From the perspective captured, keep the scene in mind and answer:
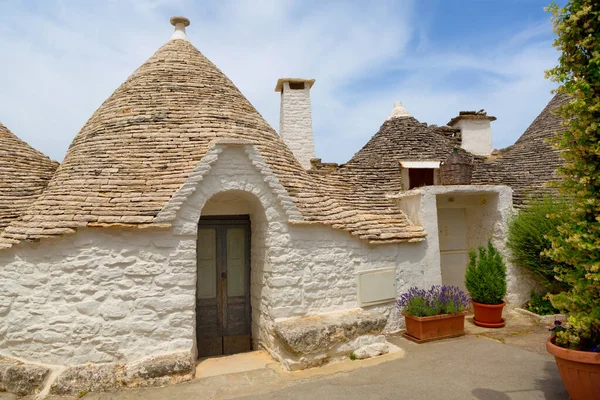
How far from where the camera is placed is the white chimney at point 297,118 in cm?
1066

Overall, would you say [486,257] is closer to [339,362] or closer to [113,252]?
[339,362]

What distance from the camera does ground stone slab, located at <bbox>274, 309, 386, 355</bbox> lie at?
16.4ft

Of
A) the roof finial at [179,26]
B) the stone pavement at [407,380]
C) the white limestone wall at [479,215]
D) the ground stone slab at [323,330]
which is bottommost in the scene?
the stone pavement at [407,380]

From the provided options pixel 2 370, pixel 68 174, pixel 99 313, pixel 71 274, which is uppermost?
pixel 68 174


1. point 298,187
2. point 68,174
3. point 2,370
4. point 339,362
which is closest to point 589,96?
point 298,187

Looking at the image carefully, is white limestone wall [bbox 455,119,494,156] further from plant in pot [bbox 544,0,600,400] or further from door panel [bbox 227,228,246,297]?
door panel [bbox 227,228,246,297]

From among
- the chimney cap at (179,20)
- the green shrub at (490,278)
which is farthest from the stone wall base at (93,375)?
the chimney cap at (179,20)

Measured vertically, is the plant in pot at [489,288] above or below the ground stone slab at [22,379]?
above

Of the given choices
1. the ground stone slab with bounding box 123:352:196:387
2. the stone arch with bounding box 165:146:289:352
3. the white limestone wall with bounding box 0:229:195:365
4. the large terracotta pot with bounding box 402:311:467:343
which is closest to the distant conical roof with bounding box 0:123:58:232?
the white limestone wall with bounding box 0:229:195:365

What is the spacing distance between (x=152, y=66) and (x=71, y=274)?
445cm

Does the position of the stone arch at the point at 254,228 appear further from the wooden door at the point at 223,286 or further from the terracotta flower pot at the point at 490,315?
the terracotta flower pot at the point at 490,315

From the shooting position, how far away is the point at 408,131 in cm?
999

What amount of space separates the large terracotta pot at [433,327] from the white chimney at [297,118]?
5297mm

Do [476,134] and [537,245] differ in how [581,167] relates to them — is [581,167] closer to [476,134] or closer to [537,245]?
[537,245]
